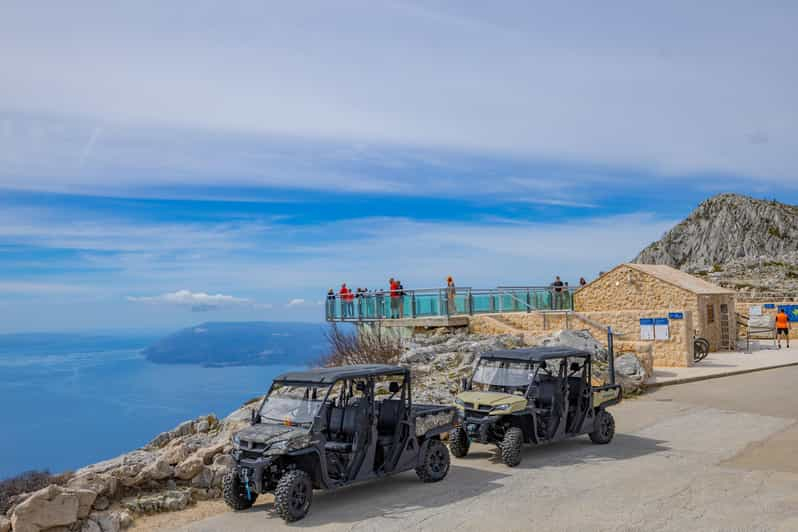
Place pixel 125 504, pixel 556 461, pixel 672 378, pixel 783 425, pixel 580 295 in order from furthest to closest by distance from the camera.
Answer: pixel 580 295
pixel 672 378
pixel 783 425
pixel 556 461
pixel 125 504

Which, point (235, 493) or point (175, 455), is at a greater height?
point (175, 455)

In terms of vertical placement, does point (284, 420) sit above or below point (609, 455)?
above

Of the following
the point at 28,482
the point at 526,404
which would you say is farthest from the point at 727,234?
the point at 28,482

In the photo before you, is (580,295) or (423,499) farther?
(580,295)

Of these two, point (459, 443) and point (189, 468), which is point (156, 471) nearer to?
point (189, 468)

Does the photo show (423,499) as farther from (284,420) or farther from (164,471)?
(164,471)

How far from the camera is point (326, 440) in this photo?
1014 cm

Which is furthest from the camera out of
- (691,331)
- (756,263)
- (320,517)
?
(756,263)

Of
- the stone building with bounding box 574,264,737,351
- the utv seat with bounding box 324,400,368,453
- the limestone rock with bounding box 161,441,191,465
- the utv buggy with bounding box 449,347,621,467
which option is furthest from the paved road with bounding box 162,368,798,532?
the stone building with bounding box 574,264,737,351

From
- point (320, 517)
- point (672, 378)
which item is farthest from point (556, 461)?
point (672, 378)

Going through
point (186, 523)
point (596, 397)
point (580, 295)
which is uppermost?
point (580, 295)

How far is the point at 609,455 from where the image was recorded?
42.3 ft

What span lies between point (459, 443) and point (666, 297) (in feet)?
77.6

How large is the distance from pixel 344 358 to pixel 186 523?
62.3 ft
